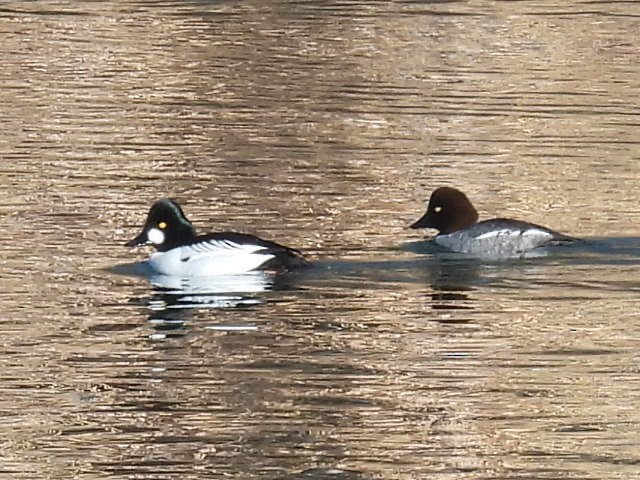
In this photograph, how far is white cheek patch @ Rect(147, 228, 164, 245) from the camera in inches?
627

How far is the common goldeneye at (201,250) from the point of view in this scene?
50.3 ft

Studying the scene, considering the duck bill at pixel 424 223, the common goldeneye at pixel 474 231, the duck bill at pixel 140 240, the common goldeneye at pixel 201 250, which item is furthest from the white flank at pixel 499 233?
the duck bill at pixel 140 240

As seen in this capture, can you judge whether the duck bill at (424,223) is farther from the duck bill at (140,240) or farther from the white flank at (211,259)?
the duck bill at (140,240)

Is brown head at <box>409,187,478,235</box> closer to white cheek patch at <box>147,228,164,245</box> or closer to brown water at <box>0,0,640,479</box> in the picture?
brown water at <box>0,0,640,479</box>

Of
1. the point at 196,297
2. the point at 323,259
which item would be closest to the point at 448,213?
the point at 323,259

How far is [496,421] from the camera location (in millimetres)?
10852

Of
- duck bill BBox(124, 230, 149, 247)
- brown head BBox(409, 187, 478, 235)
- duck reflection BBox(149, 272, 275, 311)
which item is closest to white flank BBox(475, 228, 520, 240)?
brown head BBox(409, 187, 478, 235)

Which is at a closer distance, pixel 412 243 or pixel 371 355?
pixel 371 355

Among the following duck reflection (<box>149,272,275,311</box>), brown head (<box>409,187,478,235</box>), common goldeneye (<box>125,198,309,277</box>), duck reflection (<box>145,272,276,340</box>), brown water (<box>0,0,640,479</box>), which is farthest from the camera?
brown head (<box>409,187,478,235</box>)

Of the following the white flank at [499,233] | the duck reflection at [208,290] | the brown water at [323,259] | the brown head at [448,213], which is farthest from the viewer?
the brown head at [448,213]

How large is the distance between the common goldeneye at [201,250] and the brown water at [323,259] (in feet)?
0.98

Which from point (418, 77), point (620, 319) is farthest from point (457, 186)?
point (418, 77)

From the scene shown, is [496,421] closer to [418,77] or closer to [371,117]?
[371,117]

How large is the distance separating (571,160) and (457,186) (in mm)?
1907
